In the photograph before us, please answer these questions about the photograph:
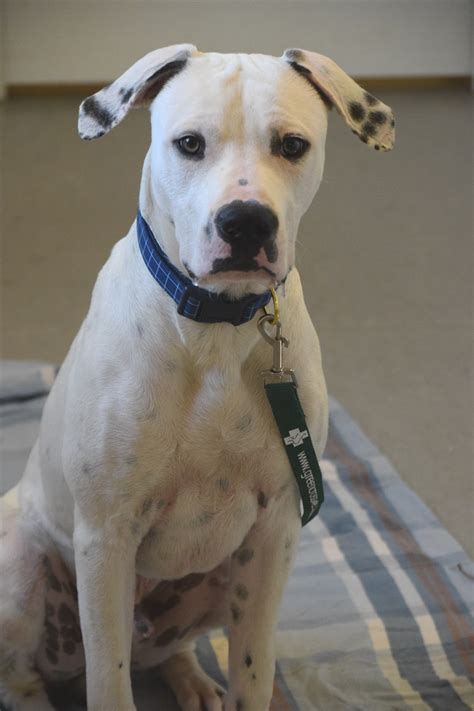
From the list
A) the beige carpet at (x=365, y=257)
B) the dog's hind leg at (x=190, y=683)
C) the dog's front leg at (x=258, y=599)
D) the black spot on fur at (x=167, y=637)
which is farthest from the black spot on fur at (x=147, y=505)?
the beige carpet at (x=365, y=257)

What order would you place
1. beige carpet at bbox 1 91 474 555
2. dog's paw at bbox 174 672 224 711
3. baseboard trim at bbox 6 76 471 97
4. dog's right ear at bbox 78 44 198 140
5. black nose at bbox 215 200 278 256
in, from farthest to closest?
baseboard trim at bbox 6 76 471 97 < beige carpet at bbox 1 91 474 555 < dog's paw at bbox 174 672 224 711 < dog's right ear at bbox 78 44 198 140 < black nose at bbox 215 200 278 256

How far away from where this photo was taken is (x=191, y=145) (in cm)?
132

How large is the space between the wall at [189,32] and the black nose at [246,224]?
4.52 meters

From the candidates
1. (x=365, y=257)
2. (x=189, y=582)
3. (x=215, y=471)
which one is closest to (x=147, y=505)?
(x=215, y=471)

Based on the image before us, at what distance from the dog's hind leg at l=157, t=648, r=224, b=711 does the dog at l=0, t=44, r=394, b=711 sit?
0.52 ft

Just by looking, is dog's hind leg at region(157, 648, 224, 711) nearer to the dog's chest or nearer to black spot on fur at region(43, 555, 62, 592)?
black spot on fur at region(43, 555, 62, 592)

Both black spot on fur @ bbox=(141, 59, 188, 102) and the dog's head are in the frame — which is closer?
the dog's head

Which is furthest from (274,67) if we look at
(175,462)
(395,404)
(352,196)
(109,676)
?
(352,196)

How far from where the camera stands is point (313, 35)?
566cm

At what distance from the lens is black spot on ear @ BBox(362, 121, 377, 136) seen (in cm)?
143

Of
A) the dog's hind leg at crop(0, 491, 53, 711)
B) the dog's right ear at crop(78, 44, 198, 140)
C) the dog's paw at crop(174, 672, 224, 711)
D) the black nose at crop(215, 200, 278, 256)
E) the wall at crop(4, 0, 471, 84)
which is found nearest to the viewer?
the black nose at crop(215, 200, 278, 256)

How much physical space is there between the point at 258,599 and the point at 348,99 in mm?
727

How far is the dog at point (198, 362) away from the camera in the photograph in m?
1.31

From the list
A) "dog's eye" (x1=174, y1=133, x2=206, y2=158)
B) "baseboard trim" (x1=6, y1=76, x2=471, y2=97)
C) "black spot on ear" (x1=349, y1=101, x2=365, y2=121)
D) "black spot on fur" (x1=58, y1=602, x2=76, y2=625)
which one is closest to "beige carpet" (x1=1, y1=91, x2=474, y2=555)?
"baseboard trim" (x1=6, y1=76, x2=471, y2=97)
